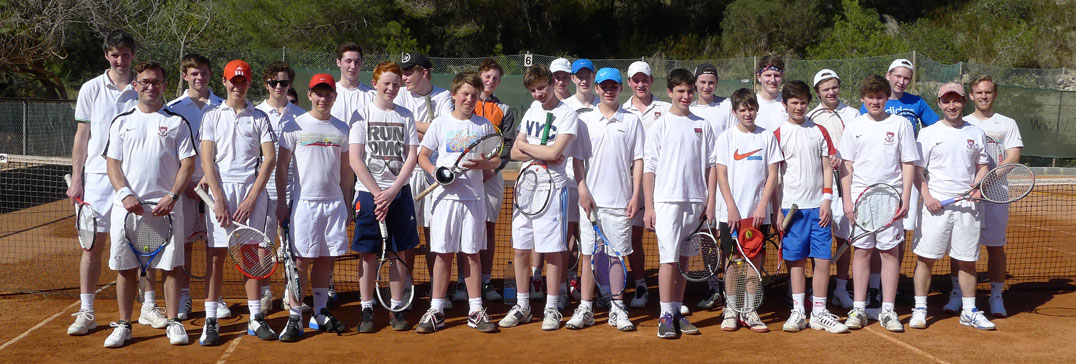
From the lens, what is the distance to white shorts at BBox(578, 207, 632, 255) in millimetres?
5773

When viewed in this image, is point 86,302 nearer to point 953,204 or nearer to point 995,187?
point 953,204

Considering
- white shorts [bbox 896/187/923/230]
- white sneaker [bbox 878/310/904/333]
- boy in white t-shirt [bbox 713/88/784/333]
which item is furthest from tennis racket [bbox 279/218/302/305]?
white shorts [bbox 896/187/923/230]

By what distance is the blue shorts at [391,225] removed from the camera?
568cm

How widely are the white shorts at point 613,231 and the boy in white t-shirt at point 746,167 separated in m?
0.69

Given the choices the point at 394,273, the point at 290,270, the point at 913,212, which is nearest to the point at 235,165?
the point at 290,270

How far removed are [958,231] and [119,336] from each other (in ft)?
18.8

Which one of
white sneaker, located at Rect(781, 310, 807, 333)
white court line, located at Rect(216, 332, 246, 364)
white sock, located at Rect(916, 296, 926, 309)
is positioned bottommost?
white court line, located at Rect(216, 332, 246, 364)

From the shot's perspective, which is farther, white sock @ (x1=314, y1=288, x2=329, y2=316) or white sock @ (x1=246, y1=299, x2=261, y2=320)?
white sock @ (x1=314, y1=288, x2=329, y2=316)

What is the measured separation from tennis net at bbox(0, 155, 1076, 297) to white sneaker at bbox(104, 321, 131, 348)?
1410 millimetres

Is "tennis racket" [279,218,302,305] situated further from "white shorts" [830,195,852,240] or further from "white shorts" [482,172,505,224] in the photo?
"white shorts" [830,195,852,240]

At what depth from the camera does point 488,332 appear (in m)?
5.83

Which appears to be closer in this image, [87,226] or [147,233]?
[147,233]

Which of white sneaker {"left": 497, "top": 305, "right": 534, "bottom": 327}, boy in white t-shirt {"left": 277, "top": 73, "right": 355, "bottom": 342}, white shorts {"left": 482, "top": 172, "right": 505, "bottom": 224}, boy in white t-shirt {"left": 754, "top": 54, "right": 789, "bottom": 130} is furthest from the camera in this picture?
boy in white t-shirt {"left": 754, "top": 54, "right": 789, "bottom": 130}

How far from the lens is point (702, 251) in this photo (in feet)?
19.2
